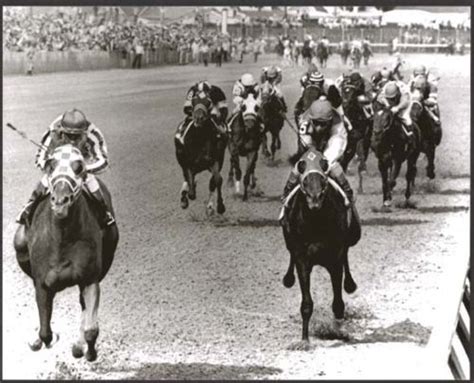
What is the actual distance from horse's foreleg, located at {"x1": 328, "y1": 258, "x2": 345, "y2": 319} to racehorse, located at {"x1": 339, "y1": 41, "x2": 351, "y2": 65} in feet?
8.77

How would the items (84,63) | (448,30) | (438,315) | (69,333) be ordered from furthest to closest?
(84,63)
(448,30)
(438,315)
(69,333)

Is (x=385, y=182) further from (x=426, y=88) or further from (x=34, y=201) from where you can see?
(x=34, y=201)

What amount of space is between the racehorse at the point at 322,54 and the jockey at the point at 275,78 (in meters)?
0.41

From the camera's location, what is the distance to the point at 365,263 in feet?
39.8

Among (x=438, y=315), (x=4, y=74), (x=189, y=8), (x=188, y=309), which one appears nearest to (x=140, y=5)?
(x=189, y=8)

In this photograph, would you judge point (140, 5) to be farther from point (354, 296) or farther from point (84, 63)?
point (354, 296)

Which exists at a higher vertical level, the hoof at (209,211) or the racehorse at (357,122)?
the racehorse at (357,122)

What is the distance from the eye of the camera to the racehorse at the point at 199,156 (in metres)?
13.0

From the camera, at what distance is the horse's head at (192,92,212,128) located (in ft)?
41.7

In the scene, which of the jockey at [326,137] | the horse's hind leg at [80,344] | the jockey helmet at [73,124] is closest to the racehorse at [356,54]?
the jockey at [326,137]

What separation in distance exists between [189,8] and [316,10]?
1170mm

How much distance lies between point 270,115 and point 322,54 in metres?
1.20

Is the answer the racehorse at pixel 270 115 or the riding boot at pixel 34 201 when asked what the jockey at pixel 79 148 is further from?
the racehorse at pixel 270 115

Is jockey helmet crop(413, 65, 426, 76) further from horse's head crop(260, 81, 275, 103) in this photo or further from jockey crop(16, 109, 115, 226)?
jockey crop(16, 109, 115, 226)
